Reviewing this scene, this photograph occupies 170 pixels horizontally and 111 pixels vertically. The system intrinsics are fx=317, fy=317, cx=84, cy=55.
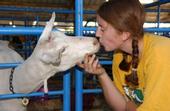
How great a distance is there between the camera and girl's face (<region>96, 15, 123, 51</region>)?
1603 millimetres

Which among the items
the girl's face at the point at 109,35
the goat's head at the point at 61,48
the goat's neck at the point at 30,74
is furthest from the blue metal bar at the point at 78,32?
the girl's face at the point at 109,35

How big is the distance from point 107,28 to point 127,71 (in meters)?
0.32

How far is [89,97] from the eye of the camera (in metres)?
4.07

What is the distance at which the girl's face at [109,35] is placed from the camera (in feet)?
5.26

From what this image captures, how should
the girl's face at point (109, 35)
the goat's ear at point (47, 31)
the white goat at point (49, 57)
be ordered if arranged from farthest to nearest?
the white goat at point (49, 57) → the goat's ear at point (47, 31) → the girl's face at point (109, 35)

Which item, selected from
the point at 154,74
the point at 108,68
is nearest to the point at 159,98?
the point at 154,74

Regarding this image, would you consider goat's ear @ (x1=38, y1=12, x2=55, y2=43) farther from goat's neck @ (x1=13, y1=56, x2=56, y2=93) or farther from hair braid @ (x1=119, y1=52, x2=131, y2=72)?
hair braid @ (x1=119, y1=52, x2=131, y2=72)

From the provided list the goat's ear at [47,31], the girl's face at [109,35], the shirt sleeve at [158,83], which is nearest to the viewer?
the shirt sleeve at [158,83]

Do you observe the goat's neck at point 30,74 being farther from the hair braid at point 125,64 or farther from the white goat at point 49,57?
the hair braid at point 125,64

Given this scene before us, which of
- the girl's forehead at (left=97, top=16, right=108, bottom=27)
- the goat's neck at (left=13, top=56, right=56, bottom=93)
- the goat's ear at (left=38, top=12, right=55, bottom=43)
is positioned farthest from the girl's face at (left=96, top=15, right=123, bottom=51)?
the goat's neck at (left=13, top=56, right=56, bottom=93)

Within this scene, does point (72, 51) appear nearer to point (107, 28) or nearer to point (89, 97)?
point (107, 28)

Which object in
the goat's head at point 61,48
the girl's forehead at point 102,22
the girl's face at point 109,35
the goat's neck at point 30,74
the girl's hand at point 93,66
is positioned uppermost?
the girl's forehead at point 102,22

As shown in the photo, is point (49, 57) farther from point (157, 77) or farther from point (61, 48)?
point (157, 77)

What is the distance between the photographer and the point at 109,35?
1.62 m
